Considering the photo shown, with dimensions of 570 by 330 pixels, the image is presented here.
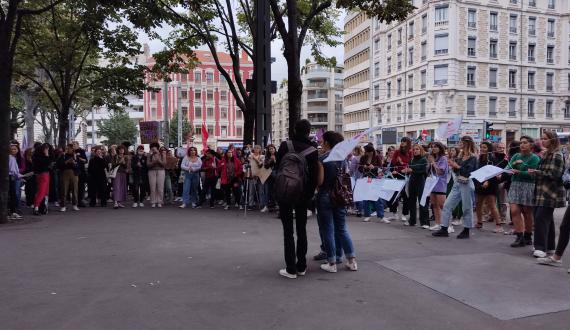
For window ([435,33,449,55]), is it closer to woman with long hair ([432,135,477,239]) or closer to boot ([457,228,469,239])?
woman with long hair ([432,135,477,239])

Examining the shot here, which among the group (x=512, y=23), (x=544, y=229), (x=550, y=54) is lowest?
(x=544, y=229)

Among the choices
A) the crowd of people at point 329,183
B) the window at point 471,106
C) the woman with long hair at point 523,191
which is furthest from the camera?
the window at point 471,106

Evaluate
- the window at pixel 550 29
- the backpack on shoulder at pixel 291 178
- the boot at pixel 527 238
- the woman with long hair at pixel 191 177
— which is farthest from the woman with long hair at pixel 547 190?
the window at pixel 550 29

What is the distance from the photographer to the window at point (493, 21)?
58.4 metres

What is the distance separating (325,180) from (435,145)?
491cm

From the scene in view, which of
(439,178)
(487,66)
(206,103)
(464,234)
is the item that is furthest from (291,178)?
(206,103)

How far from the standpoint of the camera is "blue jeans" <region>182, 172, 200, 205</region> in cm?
1521

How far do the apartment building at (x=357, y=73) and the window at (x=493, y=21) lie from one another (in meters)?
18.0

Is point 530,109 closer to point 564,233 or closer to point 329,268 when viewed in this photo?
point 564,233

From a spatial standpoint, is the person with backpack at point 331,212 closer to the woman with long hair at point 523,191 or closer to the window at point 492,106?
the woman with long hair at point 523,191

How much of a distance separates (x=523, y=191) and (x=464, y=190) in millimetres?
1253

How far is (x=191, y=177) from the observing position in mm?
15359

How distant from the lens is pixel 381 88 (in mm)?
69875

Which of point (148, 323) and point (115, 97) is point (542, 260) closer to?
point (148, 323)
